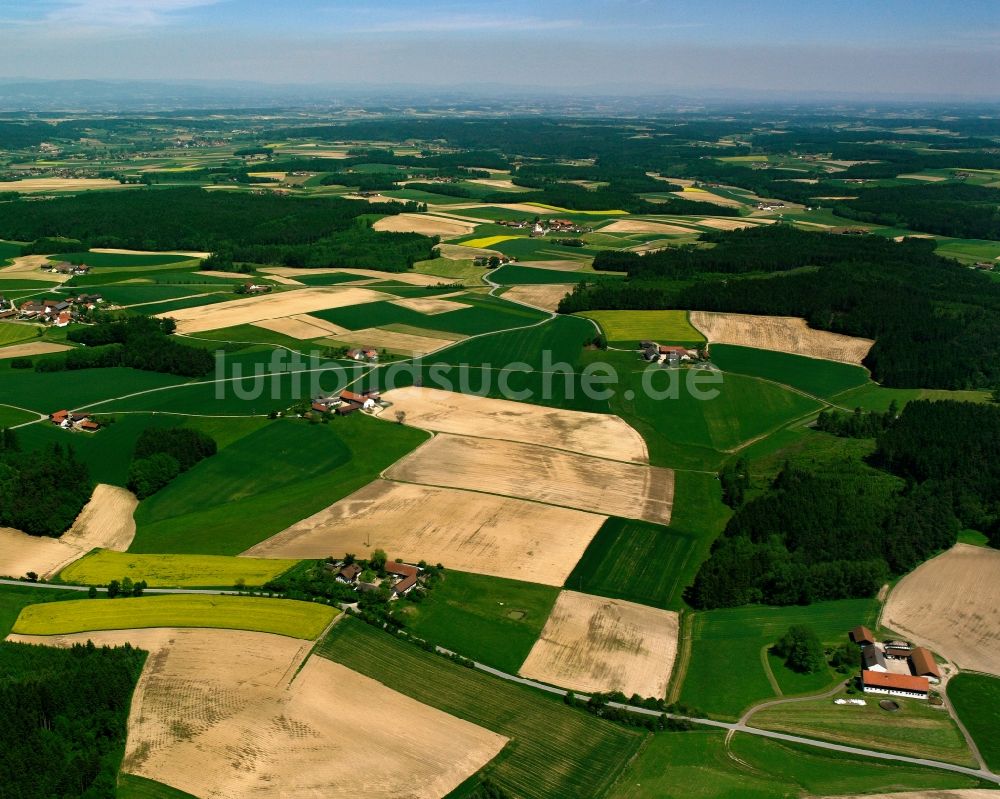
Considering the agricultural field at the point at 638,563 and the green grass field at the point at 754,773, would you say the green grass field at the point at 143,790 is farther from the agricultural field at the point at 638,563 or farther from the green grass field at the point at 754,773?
the agricultural field at the point at 638,563

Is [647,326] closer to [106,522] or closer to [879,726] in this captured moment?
[106,522]

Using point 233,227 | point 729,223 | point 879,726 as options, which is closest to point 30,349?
point 233,227

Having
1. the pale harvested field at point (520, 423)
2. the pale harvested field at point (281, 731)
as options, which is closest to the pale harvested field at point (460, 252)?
the pale harvested field at point (520, 423)

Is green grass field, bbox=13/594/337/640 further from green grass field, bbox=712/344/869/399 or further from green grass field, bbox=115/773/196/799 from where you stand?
green grass field, bbox=712/344/869/399

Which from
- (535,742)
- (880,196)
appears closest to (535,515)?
(535,742)

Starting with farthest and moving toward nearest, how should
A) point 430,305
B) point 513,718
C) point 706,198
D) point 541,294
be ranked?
point 706,198 → point 541,294 → point 430,305 → point 513,718
